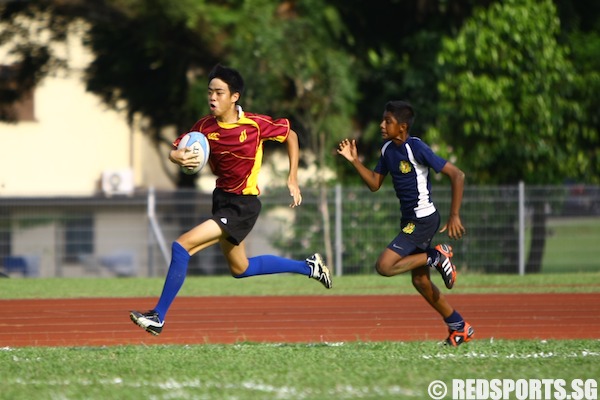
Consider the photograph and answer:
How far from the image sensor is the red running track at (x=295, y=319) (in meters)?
10.3

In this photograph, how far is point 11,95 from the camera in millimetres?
24969

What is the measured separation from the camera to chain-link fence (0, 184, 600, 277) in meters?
20.6

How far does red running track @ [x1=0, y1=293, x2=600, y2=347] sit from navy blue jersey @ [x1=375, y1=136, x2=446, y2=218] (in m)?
1.39

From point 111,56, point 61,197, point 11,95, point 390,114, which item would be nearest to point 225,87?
point 390,114

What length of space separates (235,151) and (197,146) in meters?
0.43

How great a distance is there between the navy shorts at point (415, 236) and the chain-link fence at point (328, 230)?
1117 centimetres

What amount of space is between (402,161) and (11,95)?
57.2ft

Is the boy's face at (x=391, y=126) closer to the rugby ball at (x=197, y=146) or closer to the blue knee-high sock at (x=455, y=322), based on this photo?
the rugby ball at (x=197, y=146)

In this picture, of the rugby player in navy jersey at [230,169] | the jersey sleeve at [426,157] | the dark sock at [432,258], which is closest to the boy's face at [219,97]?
the rugby player in navy jersey at [230,169]

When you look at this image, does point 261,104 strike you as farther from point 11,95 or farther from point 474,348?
point 474,348

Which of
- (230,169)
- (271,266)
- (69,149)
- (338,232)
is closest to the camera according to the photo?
(230,169)

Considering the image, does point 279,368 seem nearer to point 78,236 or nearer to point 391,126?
point 391,126

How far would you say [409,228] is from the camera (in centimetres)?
916

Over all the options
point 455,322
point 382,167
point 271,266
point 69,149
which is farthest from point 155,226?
point 69,149
